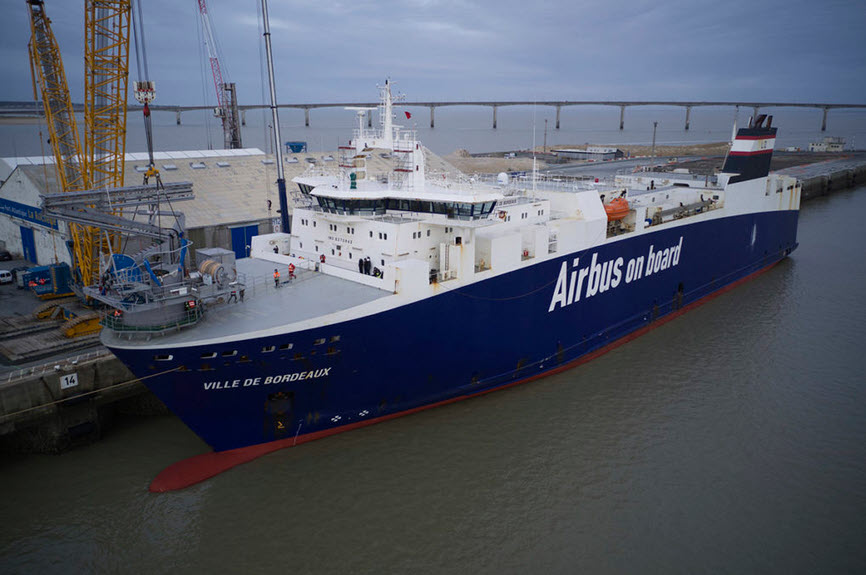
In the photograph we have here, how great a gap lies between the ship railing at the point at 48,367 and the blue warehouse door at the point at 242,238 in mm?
11373

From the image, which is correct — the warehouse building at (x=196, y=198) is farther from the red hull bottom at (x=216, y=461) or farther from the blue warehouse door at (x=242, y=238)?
the red hull bottom at (x=216, y=461)

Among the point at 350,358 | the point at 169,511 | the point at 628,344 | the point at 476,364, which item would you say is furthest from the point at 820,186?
the point at 169,511

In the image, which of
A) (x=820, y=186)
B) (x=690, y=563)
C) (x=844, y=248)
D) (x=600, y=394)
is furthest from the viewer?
(x=820, y=186)

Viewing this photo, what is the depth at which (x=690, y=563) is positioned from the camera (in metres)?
9.93

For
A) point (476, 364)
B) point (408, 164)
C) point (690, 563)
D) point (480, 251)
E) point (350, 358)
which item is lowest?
point (690, 563)

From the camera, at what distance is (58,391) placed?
12.5 meters

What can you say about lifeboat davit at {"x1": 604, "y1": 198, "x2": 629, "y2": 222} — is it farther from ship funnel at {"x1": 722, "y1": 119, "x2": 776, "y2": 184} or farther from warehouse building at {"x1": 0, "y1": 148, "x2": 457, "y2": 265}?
ship funnel at {"x1": 722, "y1": 119, "x2": 776, "y2": 184}

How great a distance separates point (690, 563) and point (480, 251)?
27.9ft

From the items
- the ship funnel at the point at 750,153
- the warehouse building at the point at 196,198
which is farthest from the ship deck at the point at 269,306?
the ship funnel at the point at 750,153

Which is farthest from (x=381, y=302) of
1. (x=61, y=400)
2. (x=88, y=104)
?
(x=88, y=104)

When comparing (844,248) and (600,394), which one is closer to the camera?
(600,394)

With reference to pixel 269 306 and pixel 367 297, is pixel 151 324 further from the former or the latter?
pixel 367 297

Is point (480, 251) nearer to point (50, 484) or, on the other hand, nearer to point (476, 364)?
point (476, 364)

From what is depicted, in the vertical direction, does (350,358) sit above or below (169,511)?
above
